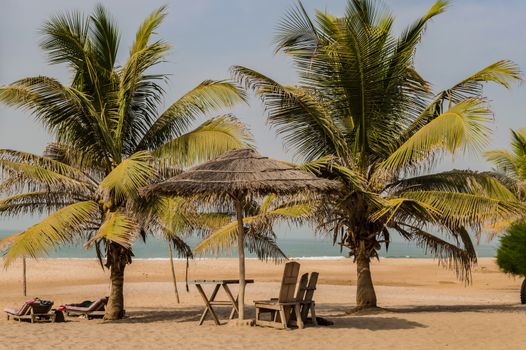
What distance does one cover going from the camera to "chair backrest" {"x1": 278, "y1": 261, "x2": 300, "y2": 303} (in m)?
12.2

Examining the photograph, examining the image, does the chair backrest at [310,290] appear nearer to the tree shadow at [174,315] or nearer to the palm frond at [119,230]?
the tree shadow at [174,315]

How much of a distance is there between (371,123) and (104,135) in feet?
18.3

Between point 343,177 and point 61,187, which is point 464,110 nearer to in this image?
point 343,177

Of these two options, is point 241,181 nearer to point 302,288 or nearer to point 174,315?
point 302,288

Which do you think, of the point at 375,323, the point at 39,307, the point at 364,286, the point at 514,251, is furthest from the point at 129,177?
the point at 514,251

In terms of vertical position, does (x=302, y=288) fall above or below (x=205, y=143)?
below

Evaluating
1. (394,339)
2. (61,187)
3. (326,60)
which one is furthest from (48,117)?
(394,339)

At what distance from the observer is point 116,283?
1530cm

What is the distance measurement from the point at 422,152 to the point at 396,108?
1.66 meters

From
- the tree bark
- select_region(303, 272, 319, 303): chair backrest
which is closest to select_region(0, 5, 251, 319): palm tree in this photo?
the tree bark

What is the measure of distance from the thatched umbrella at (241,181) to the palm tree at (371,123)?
6.33ft

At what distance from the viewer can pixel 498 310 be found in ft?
52.5

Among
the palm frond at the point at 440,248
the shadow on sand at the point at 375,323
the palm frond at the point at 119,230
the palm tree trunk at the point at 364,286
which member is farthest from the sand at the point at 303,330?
the palm frond at the point at 119,230

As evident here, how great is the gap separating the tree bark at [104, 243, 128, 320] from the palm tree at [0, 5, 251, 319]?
0.07ft
